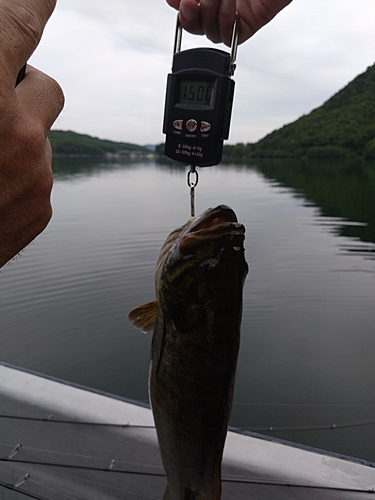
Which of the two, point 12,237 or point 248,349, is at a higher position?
point 12,237

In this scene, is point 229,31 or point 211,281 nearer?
point 211,281

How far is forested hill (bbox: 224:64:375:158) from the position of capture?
59.5 metres

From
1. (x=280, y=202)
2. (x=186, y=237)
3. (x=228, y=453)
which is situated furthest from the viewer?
(x=280, y=202)

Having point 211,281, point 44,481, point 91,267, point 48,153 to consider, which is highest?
point 48,153

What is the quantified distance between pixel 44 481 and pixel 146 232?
11702 mm

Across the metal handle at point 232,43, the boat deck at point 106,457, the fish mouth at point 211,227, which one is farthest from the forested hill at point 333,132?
the fish mouth at point 211,227

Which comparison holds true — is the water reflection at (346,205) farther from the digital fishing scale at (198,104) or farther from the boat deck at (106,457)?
the digital fishing scale at (198,104)

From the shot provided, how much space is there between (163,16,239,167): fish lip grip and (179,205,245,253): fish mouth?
0.42m

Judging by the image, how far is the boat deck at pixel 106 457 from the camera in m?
2.24

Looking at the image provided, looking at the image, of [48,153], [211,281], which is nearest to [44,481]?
[211,281]

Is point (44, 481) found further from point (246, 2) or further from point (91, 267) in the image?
point (91, 267)

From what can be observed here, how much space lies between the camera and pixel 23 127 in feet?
3.04

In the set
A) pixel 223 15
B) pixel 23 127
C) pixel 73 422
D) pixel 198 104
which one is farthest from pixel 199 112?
pixel 73 422

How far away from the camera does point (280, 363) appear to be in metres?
6.35
